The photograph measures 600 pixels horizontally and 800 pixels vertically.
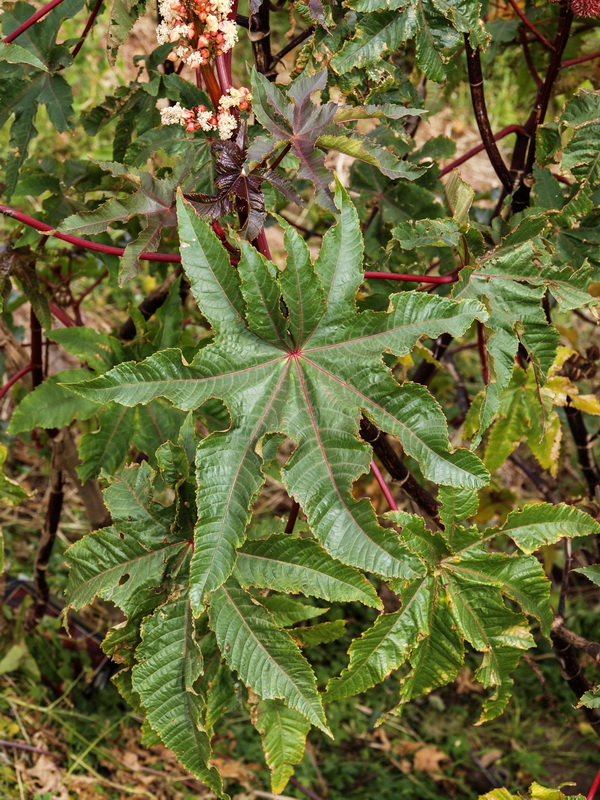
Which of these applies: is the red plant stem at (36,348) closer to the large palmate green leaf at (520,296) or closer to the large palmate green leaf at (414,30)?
the large palmate green leaf at (414,30)

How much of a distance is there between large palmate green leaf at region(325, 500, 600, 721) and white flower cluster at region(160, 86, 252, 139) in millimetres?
631

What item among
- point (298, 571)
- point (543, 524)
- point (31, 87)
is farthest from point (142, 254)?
point (543, 524)

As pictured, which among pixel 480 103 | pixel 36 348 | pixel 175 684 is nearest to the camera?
pixel 175 684

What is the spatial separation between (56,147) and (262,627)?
3573 mm

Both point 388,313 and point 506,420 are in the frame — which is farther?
point 506,420

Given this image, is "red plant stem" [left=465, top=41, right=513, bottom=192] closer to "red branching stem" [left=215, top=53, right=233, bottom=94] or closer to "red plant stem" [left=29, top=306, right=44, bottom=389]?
"red branching stem" [left=215, top=53, right=233, bottom=94]

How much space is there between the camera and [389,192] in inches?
72.1

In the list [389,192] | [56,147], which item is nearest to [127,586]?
[389,192]

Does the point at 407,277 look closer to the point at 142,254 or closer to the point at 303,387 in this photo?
the point at 303,387

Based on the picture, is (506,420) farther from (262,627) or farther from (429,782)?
(429,782)

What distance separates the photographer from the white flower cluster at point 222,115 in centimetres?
103

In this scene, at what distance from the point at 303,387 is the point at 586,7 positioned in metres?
0.86

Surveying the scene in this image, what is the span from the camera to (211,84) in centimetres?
107

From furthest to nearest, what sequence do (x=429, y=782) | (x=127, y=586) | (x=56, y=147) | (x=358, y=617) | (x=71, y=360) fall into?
(x=56, y=147) < (x=71, y=360) < (x=358, y=617) < (x=429, y=782) < (x=127, y=586)
